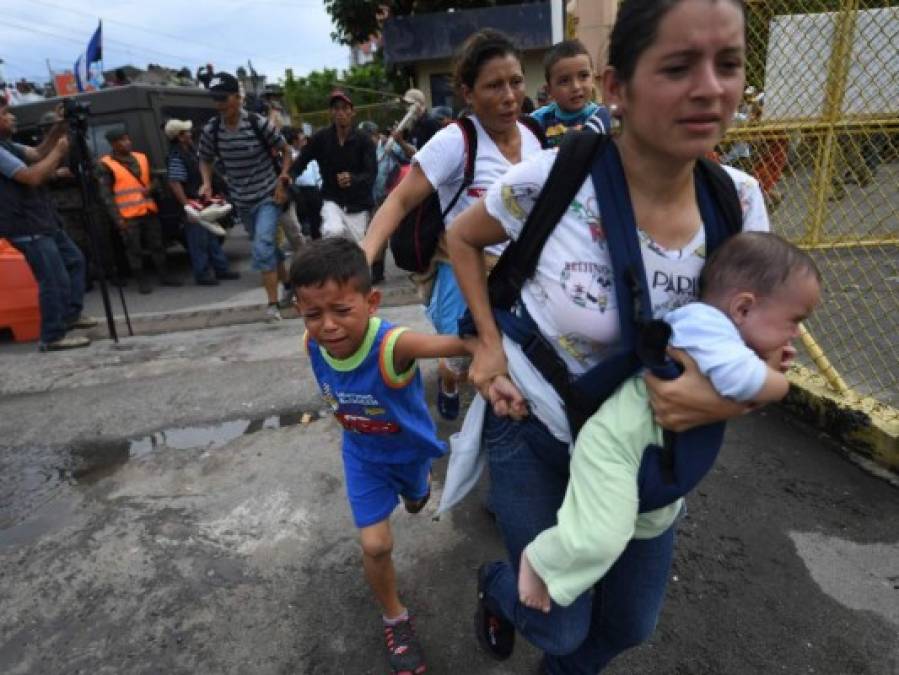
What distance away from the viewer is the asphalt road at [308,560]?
2.10 m

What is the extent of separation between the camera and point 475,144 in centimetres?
245

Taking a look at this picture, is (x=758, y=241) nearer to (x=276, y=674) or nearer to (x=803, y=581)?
(x=803, y=581)

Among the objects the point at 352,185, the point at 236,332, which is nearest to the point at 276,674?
the point at 236,332

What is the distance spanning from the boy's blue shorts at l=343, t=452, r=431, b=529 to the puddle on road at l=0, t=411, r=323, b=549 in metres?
1.75

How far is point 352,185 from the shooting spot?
20.8ft

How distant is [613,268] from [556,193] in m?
0.21

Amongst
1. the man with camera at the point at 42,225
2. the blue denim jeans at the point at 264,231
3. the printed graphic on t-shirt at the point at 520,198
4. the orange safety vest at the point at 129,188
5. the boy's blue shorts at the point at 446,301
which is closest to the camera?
the printed graphic on t-shirt at the point at 520,198

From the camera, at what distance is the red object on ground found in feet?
18.4

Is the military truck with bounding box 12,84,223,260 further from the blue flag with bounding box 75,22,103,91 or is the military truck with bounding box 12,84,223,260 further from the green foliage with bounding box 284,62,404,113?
the green foliage with bounding box 284,62,404,113

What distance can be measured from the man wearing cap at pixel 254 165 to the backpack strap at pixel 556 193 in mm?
4874

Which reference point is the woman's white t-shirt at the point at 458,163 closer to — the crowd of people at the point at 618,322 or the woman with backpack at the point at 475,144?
the woman with backpack at the point at 475,144

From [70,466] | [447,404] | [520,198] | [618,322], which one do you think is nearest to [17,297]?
[70,466]

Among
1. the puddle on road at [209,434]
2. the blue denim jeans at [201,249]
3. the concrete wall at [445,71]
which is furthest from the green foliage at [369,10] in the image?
the puddle on road at [209,434]

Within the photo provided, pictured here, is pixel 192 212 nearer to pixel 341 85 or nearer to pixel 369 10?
pixel 369 10
